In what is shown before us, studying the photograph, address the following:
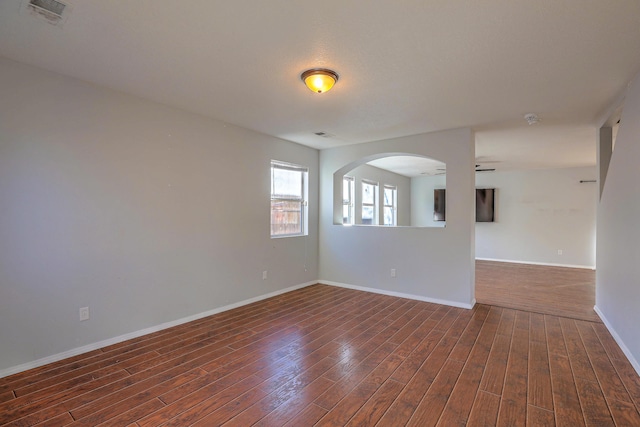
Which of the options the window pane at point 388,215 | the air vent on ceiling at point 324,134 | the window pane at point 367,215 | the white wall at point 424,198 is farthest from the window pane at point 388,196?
the air vent on ceiling at point 324,134

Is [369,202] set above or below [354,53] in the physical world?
below

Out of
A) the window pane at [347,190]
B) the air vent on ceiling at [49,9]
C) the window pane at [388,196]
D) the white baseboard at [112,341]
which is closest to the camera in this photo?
the air vent on ceiling at [49,9]

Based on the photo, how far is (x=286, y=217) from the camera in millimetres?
5059

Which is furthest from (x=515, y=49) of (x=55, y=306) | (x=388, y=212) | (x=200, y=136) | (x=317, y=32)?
(x=388, y=212)

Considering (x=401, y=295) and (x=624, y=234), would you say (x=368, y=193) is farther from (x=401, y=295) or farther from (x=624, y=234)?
(x=624, y=234)

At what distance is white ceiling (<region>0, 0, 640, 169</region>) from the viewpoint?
1.81 m

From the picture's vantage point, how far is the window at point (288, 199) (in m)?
4.85

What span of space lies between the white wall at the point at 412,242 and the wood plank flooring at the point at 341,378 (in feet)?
2.77

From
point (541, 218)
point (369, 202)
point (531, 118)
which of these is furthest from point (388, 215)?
point (531, 118)

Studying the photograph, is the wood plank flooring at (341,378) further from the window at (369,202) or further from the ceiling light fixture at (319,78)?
the window at (369,202)

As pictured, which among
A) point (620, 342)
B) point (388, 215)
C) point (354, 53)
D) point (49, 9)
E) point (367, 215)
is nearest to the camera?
point (49, 9)

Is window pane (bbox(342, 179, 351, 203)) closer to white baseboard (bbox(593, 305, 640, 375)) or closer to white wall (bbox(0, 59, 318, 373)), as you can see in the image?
white wall (bbox(0, 59, 318, 373))

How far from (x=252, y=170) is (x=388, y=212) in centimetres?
551

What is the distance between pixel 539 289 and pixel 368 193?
4150 mm
